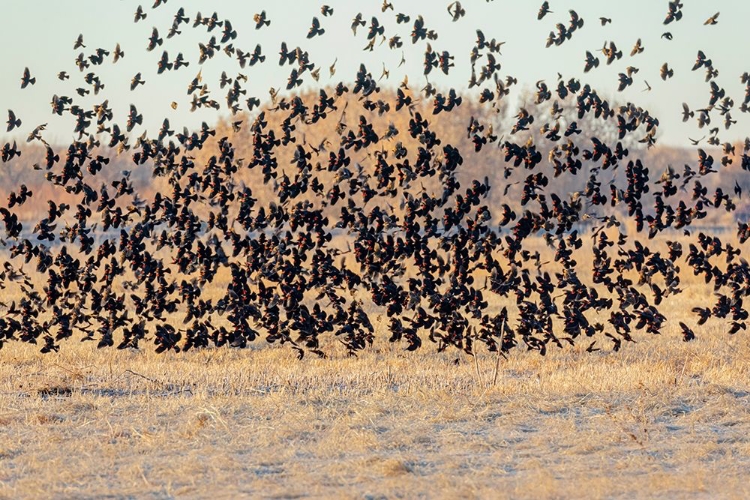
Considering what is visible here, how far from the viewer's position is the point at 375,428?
8.70m

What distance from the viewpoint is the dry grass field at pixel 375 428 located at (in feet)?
22.9

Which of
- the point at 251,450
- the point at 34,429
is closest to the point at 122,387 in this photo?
the point at 34,429

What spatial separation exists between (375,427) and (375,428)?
0.08 feet

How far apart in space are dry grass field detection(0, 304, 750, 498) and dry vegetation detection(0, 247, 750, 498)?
0.02 metres

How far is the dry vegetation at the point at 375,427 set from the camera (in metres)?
7.01

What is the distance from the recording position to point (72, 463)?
296 inches

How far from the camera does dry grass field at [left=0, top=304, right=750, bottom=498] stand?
6992mm

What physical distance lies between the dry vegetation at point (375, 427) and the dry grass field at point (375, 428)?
19 mm

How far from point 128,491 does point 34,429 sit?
7.22ft

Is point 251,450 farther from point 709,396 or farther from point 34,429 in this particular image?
point 709,396

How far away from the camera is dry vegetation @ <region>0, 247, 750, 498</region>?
7008 mm

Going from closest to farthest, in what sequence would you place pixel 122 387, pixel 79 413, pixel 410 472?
pixel 410 472
pixel 79 413
pixel 122 387

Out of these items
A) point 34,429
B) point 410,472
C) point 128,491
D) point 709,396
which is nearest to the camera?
point 128,491

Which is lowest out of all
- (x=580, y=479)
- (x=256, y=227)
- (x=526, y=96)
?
(x=580, y=479)
